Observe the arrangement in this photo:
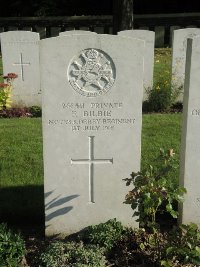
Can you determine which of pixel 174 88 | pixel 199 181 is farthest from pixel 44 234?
pixel 174 88

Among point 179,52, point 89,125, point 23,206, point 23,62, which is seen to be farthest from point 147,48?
point 89,125

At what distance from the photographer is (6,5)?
65.1ft

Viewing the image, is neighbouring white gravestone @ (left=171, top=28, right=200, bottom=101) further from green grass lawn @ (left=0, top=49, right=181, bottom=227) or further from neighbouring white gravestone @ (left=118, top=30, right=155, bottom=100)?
green grass lawn @ (left=0, top=49, right=181, bottom=227)

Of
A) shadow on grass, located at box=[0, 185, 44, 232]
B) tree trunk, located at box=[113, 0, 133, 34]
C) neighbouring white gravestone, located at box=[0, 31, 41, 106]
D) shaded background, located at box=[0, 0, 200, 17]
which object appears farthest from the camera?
shaded background, located at box=[0, 0, 200, 17]

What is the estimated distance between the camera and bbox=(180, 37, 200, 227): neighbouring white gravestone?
3.74m

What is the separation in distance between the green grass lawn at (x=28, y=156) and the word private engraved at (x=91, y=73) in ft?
2.71

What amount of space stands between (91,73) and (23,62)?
5.00 meters

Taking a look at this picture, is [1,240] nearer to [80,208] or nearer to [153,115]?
[80,208]

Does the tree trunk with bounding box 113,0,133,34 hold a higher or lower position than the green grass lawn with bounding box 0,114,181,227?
higher

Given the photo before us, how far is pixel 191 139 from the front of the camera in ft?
13.0

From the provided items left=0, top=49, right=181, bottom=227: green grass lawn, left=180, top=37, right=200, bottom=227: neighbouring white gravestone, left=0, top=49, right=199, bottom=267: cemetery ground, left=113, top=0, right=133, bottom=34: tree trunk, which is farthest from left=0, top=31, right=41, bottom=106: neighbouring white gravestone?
left=180, top=37, right=200, bottom=227: neighbouring white gravestone

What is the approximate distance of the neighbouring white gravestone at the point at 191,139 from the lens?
374 cm

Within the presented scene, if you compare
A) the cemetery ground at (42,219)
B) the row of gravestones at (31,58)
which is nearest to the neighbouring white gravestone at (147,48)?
the row of gravestones at (31,58)

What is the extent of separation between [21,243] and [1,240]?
170 millimetres
